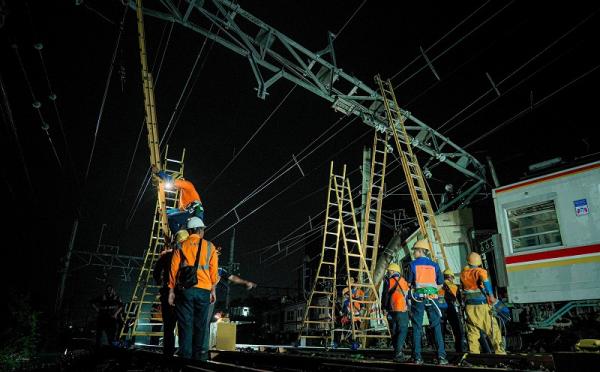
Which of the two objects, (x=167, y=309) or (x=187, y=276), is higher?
(x=187, y=276)

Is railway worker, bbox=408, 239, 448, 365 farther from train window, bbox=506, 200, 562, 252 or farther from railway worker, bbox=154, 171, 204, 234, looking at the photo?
railway worker, bbox=154, 171, 204, 234

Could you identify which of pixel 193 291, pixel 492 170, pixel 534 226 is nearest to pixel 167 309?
pixel 193 291

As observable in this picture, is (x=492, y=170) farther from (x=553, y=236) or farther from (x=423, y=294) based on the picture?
(x=423, y=294)

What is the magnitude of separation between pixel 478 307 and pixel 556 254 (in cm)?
213

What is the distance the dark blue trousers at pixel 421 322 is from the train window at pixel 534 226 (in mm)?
3231

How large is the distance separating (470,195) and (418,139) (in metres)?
3.99

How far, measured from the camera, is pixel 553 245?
789 cm

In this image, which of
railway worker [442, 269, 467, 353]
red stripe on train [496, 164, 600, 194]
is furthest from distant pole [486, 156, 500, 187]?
railway worker [442, 269, 467, 353]

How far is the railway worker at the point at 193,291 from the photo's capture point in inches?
194

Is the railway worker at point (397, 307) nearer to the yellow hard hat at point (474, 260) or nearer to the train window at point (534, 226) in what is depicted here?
the yellow hard hat at point (474, 260)

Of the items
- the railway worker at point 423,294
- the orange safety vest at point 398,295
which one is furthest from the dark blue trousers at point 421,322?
the orange safety vest at point 398,295

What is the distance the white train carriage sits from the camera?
7359mm

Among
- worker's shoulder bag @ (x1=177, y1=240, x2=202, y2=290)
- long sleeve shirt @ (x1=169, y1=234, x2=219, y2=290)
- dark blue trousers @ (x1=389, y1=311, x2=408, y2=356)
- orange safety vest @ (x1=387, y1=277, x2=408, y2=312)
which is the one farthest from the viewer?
orange safety vest @ (x1=387, y1=277, x2=408, y2=312)

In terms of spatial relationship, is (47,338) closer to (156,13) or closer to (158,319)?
(158,319)
